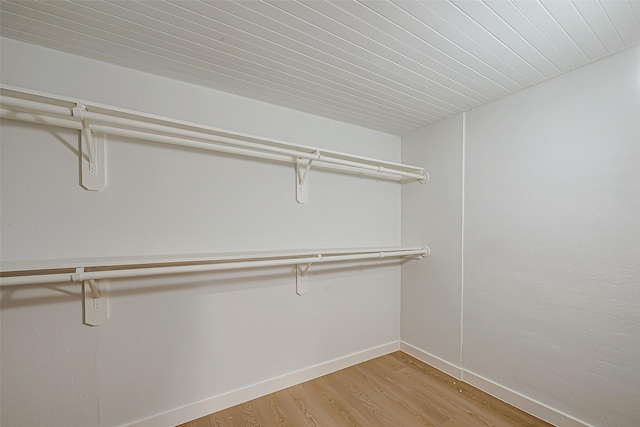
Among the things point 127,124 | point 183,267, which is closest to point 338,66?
point 127,124

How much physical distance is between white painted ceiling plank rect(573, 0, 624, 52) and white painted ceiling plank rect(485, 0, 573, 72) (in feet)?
0.42

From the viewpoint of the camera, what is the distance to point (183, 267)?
3.92 ft

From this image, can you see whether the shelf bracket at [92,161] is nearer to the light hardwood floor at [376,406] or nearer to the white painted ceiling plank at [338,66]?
the white painted ceiling plank at [338,66]

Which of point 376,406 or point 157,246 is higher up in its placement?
point 157,246

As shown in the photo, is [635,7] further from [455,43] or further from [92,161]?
[92,161]

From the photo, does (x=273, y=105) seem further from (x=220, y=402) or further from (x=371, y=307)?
(x=220, y=402)

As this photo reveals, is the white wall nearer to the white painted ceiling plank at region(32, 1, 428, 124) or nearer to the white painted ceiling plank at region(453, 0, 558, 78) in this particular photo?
the white painted ceiling plank at region(453, 0, 558, 78)

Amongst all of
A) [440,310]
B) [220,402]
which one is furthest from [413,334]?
[220,402]

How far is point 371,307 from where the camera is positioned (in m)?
2.12

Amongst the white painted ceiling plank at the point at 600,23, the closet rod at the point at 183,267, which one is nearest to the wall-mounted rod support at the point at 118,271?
the closet rod at the point at 183,267

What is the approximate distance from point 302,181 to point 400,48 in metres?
0.94

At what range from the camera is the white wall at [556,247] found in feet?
3.93

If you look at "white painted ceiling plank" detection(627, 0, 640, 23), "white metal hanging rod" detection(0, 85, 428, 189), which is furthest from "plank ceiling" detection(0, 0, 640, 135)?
"white metal hanging rod" detection(0, 85, 428, 189)

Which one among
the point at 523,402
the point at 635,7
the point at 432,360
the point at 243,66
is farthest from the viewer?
the point at 432,360
